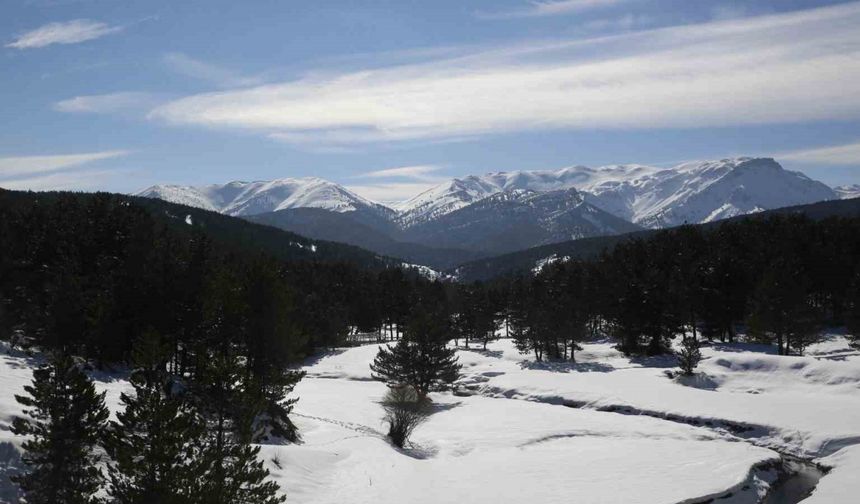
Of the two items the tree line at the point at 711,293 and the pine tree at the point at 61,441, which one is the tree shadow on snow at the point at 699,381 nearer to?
the tree line at the point at 711,293

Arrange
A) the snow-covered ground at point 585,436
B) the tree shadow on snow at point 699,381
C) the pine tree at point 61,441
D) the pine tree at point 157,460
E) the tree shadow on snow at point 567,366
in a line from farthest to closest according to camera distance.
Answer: the tree shadow on snow at point 567,366
the tree shadow on snow at point 699,381
the snow-covered ground at point 585,436
the pine tree at point 61,441
the pine tree at point 157,460

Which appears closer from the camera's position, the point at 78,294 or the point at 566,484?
the point at 566,484

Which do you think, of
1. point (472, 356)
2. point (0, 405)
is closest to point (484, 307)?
point (472, 356)

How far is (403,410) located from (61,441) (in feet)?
79.1

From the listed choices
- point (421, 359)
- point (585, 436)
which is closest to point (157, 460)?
point (585, 436)

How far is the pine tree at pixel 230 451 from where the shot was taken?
1598 cm

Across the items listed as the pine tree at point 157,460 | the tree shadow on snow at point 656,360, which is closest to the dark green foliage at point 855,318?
the tree shadow on snow at point 656,360

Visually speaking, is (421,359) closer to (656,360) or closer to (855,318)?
(656,360)

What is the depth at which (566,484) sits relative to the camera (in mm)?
25328

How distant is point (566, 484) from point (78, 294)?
29.8 meters

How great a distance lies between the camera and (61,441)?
16.0 meters

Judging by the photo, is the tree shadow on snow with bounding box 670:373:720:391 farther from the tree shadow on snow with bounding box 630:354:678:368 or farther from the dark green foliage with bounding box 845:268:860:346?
the dark green foliage with bounding box 845:268:860:346

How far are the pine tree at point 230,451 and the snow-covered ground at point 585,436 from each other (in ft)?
11.7

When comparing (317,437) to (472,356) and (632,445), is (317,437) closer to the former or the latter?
(632,445)
